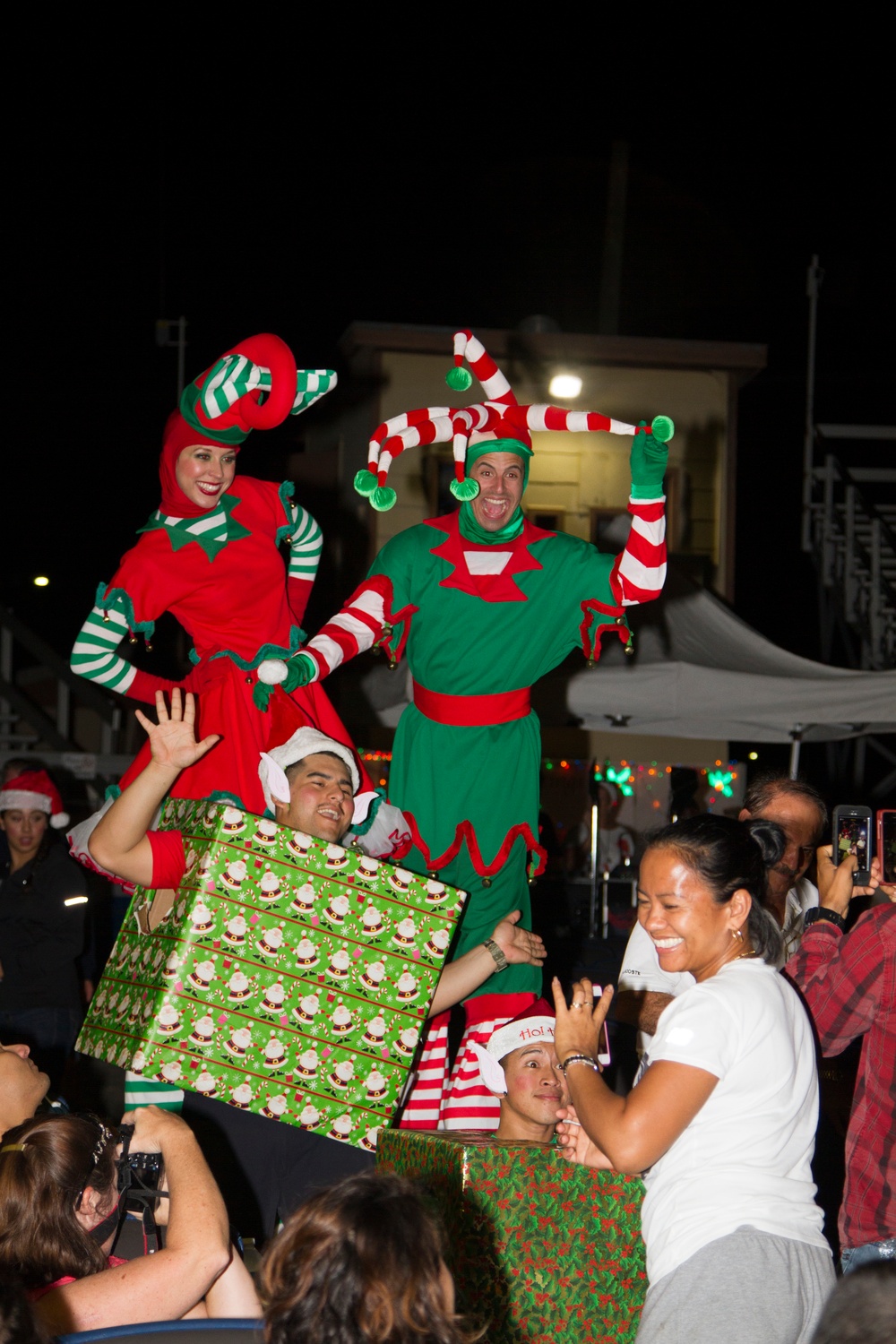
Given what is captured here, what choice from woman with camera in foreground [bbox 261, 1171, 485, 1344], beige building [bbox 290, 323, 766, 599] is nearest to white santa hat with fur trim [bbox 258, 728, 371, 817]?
woman with camera in foreground [bbox 261, 1171, 485, 1344]

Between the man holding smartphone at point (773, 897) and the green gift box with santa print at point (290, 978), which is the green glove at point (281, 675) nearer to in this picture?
the green gift box with santa print at point (290, 978)

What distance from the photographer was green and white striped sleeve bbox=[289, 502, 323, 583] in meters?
3.75

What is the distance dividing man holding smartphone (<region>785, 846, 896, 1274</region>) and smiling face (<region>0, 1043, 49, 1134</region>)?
1531 millimetres

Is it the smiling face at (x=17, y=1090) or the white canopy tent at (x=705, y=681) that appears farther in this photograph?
the white canopy tent at (x=705, y=681)

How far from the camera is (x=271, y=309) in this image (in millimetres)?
14500

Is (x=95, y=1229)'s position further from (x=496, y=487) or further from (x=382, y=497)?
(x=496, y=487)

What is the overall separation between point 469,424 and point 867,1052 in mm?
1765

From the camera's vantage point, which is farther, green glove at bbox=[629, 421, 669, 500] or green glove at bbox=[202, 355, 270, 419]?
green glove at bbox=[202, 355, 270, 419]

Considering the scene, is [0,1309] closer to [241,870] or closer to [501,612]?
[241,870]

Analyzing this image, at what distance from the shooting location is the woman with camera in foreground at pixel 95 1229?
6.50 feet

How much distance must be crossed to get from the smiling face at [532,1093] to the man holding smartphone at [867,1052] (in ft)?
2.16

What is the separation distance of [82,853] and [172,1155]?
46.1 inches

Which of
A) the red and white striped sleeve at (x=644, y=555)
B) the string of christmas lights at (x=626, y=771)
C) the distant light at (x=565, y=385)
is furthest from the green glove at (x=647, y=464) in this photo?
the string of christmas lights at (x=626, y=771)

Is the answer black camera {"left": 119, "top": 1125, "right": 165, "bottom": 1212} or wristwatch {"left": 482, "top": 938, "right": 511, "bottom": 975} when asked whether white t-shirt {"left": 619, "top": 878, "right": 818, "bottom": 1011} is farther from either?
black camera {"left": 119, "top": 1125, "right": 165, "bottom": 1212}
